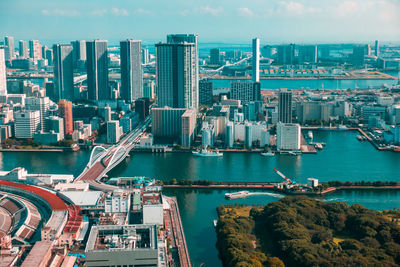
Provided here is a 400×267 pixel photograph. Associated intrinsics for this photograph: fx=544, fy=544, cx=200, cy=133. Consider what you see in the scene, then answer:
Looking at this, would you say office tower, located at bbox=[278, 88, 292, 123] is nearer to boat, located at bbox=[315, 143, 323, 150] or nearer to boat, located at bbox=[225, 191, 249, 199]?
boat, located at bbox=[315, 143, 323, 150]

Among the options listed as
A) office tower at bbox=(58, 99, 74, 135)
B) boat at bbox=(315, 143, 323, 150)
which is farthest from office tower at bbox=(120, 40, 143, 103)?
boat at bbox=(315, 143, 323, 150)

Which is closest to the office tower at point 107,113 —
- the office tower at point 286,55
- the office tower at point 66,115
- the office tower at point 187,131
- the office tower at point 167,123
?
the office tower at point 66,115

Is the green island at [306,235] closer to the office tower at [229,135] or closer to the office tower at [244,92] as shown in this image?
the office tower at [229,135]

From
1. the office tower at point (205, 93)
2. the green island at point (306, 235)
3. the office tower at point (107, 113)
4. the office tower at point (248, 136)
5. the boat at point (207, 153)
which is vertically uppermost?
the office tower at point (205, 93)

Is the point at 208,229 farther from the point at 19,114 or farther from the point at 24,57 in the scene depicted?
the point at 24,57

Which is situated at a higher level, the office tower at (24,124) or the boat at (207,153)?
the office tower at (24,124)

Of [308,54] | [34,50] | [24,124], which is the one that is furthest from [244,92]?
[308,54]
